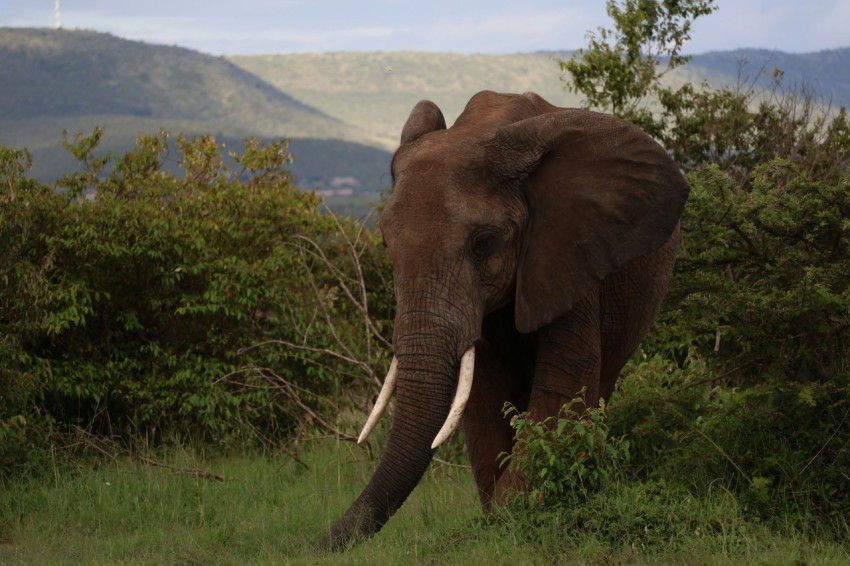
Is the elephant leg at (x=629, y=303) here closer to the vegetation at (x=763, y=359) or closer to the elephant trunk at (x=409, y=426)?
the vegetation at (x=763, y=359)

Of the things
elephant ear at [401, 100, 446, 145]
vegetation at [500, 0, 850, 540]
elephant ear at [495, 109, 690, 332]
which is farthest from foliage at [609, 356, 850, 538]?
elephant ear at [401, 100, 446, 145]

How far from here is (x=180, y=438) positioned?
11.0m

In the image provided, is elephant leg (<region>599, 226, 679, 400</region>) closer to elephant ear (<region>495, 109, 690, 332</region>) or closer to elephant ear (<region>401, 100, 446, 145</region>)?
elephant ear (<region>495, 109, 690, 332</region>)

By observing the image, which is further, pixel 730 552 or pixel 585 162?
pixel 585 162

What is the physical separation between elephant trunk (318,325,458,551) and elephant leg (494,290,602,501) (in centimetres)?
66

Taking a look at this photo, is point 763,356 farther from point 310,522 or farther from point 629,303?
point 310,522

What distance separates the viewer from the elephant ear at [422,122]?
22.6ft

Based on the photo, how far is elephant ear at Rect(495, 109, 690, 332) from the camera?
6.48 m

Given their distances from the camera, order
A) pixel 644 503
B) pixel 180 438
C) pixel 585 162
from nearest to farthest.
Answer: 1. pixel 644 503
2. pixel 585 162
3. pixel 180 438

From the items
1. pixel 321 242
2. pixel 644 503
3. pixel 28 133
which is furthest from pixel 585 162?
pixel 28 133

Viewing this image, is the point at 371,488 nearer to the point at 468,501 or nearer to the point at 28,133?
the point at 468,501

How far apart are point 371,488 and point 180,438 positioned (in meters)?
5.16

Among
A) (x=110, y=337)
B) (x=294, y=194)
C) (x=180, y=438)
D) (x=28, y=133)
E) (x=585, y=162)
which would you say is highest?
(x=585, y=162)

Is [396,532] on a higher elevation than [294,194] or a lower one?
lower
